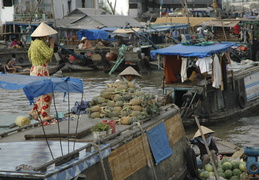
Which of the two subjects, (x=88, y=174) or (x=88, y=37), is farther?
(x=88, y=37)

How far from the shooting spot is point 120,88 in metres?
7.45

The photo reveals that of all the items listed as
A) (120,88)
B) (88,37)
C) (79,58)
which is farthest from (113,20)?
(120,88)

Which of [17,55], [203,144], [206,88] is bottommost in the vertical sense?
[203,144]

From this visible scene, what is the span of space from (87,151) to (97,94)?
12421 millimetres

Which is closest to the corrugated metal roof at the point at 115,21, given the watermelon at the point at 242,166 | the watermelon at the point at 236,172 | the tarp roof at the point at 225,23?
the tarp roof at the point at 225,23

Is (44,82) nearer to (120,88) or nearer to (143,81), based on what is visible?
(120,88)

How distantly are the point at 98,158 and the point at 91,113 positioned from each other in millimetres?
1869

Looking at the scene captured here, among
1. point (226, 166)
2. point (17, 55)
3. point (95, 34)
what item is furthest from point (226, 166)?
point (95, 34)

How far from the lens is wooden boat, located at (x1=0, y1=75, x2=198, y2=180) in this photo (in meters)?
4.73

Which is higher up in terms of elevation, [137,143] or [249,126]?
[137,143]

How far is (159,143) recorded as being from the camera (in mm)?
6848

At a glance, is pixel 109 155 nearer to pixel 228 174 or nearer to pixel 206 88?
pixel 228 174

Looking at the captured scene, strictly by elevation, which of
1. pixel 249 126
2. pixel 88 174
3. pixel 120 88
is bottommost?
pixel 249 126

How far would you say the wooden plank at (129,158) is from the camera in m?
5.57
